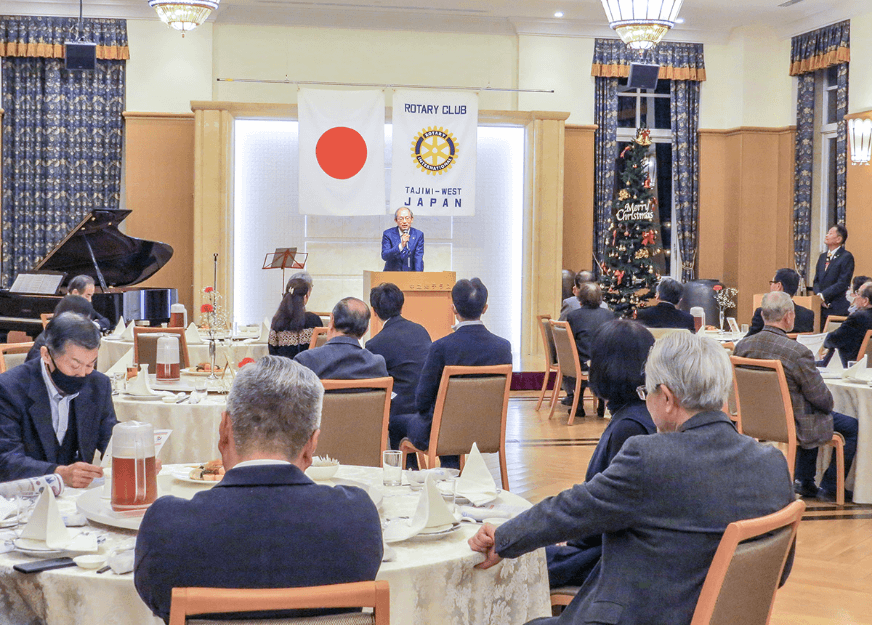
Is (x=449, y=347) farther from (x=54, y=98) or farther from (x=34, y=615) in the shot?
(x=54, y=98)

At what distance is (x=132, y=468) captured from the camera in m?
2.33

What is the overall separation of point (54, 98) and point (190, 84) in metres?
1.60

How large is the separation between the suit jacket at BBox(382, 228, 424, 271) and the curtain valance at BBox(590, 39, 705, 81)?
12.8 ft

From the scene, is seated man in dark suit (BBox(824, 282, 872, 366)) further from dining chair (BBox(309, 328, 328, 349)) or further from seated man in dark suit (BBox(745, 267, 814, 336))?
dining chair (BBox(309, 328, 328, 349))

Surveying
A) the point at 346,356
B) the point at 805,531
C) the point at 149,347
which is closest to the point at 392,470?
the point at 346,356

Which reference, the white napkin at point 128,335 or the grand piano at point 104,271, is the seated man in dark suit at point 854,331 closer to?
the white napkin at point 128,335

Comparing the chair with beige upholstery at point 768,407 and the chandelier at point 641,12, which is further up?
the chandelier at point 641,12

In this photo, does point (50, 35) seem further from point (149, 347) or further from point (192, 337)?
point (149, 347)

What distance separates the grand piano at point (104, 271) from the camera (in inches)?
340

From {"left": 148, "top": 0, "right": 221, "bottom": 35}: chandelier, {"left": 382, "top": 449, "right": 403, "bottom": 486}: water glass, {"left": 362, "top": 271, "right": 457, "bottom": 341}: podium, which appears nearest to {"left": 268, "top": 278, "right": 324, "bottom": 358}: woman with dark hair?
{"left": 362, "top": 271, "right": 457, "bottom": 341}: podium

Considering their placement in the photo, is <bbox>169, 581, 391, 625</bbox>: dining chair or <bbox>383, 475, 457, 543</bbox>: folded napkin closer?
<bbox>169, 581, 391, 625</bbox>: dining chair

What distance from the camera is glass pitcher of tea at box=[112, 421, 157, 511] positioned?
7.63 ft

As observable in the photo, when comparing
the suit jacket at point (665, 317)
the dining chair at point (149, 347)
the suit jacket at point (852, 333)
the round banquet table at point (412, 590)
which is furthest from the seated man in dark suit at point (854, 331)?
the round banquet table at point (412, 590)

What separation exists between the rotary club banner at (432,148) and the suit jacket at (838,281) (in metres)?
4.10
